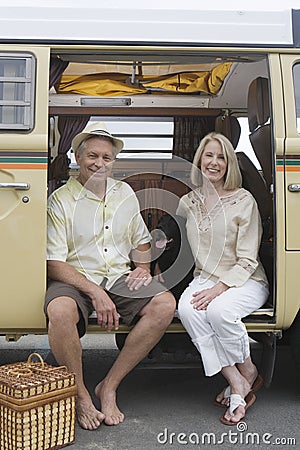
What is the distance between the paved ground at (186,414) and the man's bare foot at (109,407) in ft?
0.15

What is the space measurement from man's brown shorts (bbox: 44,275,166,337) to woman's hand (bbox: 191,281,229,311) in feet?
0.71

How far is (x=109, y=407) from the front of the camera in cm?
383

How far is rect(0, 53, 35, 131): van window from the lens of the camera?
12.6ft

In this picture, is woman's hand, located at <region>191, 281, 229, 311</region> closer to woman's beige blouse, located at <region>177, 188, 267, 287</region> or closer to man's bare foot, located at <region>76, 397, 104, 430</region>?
woman's beige blouse, located at <region>177, 188, 267, 287</region>

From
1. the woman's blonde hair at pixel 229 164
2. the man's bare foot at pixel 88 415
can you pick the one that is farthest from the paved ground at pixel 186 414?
the woman's blonde hair at pixel 229 164

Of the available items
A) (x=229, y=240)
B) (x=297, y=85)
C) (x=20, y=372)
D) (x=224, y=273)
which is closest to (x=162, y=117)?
(x=297, y=85)

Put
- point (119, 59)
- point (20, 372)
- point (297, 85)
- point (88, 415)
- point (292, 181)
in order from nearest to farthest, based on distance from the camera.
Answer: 1. point (20, 372)
2. point (88, 415)
3. point (292, 181)
4. point (297, 85)
5. point (119, 59)

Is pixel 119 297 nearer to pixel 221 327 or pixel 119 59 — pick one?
pixel 221 327

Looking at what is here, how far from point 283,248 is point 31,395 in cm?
174

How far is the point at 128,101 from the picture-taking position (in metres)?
5.52

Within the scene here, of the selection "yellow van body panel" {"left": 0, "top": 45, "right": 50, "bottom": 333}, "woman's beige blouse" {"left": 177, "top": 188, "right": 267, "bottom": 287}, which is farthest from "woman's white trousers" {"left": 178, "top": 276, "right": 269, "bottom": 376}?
"yellow van body panel" {"left": 0, "top": 45, "right": 50, "bottom": 333}

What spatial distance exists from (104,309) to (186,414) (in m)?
0.88

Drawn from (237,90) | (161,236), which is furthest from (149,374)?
(237,90)

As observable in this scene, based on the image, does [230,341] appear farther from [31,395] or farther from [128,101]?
[128,101]
